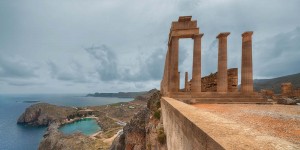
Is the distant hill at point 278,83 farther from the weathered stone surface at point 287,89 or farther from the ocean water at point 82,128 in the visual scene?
the ocean water at point 82,128

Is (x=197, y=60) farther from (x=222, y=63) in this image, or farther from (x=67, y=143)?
(x=67, y=143)

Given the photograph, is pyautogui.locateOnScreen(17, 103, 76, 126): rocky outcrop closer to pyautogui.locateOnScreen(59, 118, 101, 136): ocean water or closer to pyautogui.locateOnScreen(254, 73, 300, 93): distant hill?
pyautogui.locateOnScreen(59, 118, 101, 136): ocean water

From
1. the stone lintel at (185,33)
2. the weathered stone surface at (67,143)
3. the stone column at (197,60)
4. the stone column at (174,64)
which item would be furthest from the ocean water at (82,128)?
the stone lintel at (185,33)

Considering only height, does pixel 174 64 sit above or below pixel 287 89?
above

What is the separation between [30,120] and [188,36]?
425 feet

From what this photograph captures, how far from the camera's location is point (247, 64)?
17.1 metres

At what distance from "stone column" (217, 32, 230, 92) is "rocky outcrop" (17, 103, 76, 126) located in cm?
11225

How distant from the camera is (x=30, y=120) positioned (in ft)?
378

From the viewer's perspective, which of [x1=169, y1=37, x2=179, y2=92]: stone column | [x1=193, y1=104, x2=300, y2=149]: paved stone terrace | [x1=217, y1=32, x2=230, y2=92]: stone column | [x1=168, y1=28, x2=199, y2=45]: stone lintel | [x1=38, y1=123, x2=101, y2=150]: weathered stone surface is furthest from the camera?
[x1=38, y1=123, x2=101, y2=150]: weathered stone surface

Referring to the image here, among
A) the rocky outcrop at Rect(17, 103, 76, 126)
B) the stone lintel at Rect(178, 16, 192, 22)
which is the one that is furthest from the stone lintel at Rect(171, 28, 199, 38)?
the rocky outcrop at Rect(17, 103, 76, 126)

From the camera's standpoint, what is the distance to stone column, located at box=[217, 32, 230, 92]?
17312 millimetres

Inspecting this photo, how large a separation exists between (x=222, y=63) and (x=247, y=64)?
86.8 inches

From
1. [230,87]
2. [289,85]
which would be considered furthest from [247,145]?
[289,85]

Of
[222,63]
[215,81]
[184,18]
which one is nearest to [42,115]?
[215,81]
